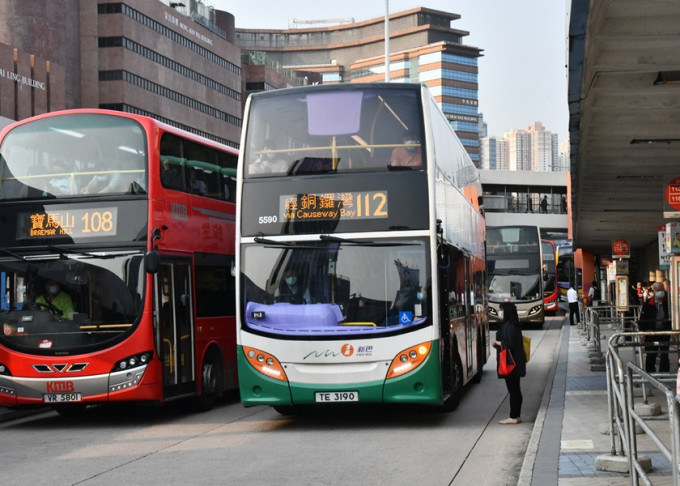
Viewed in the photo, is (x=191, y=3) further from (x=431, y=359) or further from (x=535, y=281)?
(x=431, y=359)

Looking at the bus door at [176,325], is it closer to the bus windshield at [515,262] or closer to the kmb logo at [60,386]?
the kmb logo at [60,386]

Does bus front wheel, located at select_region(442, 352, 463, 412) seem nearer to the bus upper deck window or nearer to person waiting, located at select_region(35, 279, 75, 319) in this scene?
the bus upper deck window

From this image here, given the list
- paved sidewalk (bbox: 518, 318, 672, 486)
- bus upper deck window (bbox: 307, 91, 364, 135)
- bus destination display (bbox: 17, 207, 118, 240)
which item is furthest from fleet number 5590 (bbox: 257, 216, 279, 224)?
paved sidewalk (bbox: 518, 318, 672, 486)

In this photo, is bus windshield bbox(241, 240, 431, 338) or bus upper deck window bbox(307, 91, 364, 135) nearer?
bus windshield bbox(241, 240, 431, 338)

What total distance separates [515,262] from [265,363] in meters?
30.9

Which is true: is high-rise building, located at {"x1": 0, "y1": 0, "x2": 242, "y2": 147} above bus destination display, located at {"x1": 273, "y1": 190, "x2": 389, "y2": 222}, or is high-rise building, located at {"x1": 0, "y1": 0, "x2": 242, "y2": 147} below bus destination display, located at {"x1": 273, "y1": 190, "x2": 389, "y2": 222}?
above

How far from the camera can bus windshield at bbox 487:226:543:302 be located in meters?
43.0

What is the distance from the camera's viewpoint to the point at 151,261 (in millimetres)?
14039

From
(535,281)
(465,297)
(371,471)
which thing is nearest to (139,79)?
(535,281)

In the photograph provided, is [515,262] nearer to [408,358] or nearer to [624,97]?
[624,97]

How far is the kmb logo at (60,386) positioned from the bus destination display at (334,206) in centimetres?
347

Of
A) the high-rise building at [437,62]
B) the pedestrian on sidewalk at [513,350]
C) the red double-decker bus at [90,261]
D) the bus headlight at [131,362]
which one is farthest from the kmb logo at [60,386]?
the high-rise building at [437,62]

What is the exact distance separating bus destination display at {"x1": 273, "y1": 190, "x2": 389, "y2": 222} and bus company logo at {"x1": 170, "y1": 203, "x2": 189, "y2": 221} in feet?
6.91

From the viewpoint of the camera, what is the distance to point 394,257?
1359 cm
